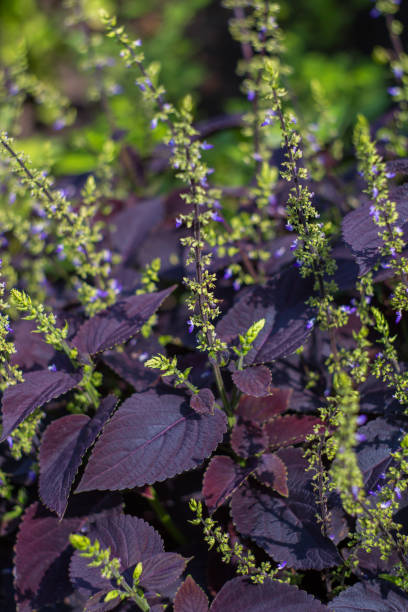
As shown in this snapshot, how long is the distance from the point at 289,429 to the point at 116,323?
0.65 metres

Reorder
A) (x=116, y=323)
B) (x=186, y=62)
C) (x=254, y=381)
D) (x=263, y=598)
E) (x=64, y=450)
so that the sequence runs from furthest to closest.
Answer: (x=186, y=62) → (x=116, y=323) → (x=64, y=450) → (x=254, y=381) → (x=263, y=598)

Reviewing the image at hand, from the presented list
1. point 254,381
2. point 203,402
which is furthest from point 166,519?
point 254,381

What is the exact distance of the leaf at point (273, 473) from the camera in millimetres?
1681

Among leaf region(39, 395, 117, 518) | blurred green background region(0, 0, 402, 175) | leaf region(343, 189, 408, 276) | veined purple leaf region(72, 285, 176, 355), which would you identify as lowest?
blurred green background region(0, 0, 402, 175)

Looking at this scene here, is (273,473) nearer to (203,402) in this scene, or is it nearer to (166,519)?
(203,402)

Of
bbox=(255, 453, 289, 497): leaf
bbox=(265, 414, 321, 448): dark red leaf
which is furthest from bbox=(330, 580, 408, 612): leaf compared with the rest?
bbox=(265, 414, 321, 448): dark red leaf

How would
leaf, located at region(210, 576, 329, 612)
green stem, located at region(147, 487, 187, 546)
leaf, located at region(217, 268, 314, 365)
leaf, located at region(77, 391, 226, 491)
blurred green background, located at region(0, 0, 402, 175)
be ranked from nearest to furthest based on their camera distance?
leaf, located at region(210, 576, 329, 612) → leaf, located at region(77, 391, 226, 491) → leaf, located at region(217, 268, 314, 365) → green stem, located at region(147, 487, 187, 546) → blurred green background, located at region(0, 0, 402, 175)

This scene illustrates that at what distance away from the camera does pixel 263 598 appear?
1.55 metres

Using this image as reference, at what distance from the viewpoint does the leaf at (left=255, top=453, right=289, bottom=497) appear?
1681 millimetres

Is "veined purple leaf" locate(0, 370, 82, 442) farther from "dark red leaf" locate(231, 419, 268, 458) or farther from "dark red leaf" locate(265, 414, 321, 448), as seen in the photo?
"dark red leaf" locate(265, 414, 321, 448)

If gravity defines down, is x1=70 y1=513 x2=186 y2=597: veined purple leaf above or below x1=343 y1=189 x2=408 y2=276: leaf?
below

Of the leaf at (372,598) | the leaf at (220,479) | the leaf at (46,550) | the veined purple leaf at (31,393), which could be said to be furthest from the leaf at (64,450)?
the leaf at (372,598)

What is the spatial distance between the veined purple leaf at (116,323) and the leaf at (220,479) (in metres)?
0.48

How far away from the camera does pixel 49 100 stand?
2.95 meters
